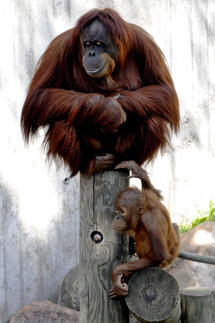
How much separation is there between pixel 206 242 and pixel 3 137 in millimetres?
1860

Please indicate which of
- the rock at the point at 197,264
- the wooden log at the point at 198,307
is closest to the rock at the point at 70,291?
the rock at the point at 197,264

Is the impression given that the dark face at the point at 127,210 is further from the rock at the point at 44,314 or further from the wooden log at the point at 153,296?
the rock at the point at 44,314

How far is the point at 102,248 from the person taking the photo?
2648mm

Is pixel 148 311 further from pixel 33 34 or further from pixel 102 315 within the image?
pixel 33 34

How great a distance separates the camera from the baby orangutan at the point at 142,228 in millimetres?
2441

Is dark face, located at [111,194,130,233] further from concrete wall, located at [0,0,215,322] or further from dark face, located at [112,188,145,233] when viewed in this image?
concrete wall, located at [0,0,215,322]

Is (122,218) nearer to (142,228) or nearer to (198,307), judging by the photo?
(142,228)

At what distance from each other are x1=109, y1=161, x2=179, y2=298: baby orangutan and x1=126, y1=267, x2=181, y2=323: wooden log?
48 millimetres

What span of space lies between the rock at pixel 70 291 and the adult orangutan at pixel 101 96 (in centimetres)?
166

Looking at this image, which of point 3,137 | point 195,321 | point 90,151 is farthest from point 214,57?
point 195,321

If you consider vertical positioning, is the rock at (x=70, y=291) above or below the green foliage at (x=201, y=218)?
below

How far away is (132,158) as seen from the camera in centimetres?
288

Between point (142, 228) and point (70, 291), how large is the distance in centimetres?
182

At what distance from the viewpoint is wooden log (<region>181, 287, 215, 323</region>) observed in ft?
8.62
